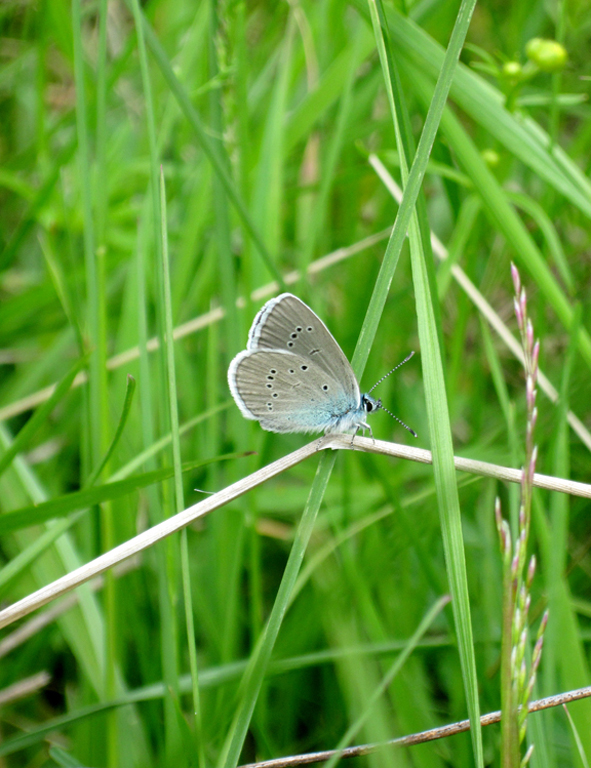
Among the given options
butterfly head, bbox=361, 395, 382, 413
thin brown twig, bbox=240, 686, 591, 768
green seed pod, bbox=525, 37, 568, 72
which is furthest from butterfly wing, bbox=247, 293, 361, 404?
green seed pod, bbox=525, 37, 568, 72

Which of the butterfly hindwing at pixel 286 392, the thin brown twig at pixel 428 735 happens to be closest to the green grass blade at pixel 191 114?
the butterfly hindwing at pixel 286 392

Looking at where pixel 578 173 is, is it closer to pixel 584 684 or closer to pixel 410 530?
pixel 410 530

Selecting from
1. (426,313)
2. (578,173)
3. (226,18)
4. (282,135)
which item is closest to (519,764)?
(426,313)

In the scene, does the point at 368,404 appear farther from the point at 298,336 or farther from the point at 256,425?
the point at 256,425

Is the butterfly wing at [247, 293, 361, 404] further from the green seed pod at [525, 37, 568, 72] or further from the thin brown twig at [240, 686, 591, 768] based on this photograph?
the green seed pod at [525, 37, 568, 72]

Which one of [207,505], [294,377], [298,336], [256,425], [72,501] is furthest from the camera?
[256,425]

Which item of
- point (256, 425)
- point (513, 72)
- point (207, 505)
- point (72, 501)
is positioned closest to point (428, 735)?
point (207, 505)
